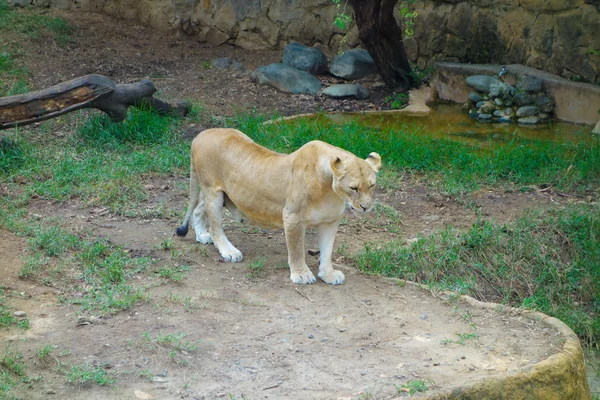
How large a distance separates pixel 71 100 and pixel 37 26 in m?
5.14

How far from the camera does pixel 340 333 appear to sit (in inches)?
206

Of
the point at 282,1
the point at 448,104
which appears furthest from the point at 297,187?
the point at 282,1

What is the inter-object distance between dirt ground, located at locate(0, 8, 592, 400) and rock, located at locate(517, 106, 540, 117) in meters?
3.68

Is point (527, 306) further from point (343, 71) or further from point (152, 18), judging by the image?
point (152, 18)

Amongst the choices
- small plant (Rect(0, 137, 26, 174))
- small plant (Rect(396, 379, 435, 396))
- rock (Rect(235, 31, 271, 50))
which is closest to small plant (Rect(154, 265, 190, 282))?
small plant (Rect(396, 379, 435, 396))

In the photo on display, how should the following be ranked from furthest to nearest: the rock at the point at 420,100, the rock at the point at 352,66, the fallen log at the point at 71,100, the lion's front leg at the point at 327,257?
the rock at the point at 352,66 < the rock at the point at 420,100 < the fallen log at the point at 71,100 < the lion's front leg at the point at 327,257

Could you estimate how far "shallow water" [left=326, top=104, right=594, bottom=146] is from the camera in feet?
33.5

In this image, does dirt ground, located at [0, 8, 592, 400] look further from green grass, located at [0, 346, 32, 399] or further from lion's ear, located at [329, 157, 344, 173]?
lion's ear, located at [329, 157, 344, 173]

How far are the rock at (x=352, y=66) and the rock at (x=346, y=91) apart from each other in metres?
0.75

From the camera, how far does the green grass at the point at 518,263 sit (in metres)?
6.53

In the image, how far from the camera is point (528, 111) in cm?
1122

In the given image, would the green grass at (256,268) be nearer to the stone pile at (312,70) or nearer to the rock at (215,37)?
the stone pile at (312,70)

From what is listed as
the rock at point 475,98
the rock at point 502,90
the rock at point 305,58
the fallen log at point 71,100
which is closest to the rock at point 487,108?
the rock at point 502,90

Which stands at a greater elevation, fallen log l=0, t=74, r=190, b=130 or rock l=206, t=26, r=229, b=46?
fallen log l=0, t=74, r=190, b=130
